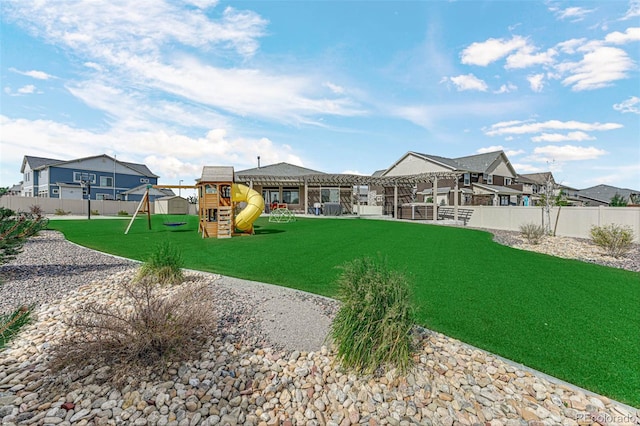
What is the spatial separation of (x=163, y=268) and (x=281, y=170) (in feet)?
85.2

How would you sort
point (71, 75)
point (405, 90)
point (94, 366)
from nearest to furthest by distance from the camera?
1. point (94, 366)
2. point (71, 75)
3. point (405, 90)

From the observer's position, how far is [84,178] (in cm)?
3550

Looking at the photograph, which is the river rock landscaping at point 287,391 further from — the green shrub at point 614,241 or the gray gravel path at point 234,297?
the green shrub at point 614,241

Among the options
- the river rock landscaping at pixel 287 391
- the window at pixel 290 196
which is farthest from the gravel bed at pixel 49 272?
the window at pixel 290 196

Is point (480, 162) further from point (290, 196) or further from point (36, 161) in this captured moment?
point (36, 161)

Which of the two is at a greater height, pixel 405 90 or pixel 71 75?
pixel 405 90

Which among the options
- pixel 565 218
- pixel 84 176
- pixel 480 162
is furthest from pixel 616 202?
pixel 84 176

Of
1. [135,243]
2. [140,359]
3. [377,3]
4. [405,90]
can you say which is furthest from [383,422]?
[405,90]

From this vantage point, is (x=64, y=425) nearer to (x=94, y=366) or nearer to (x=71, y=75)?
(x=94, y=366)

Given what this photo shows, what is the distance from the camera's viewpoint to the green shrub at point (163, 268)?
5.02 meters

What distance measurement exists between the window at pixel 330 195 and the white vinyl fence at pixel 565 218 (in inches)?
485

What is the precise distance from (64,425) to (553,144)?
89.0 ft

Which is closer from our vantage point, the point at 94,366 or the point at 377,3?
the point at 94,366

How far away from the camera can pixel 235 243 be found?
10.4m
